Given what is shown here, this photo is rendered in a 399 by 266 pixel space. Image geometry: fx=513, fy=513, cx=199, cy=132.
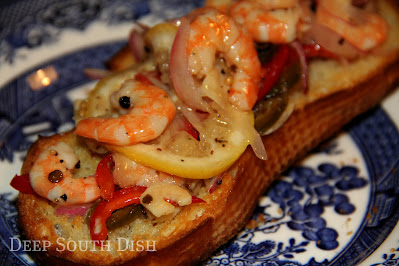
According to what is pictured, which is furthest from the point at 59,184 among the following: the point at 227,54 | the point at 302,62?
the point at 302,62

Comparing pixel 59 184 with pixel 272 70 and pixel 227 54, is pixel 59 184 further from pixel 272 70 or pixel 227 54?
pixel 272 70

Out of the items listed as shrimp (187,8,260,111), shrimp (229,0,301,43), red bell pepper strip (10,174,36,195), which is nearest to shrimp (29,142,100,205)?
red bell pepper strip (10,174,36,195)

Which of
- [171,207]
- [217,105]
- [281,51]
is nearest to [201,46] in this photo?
[217,105]

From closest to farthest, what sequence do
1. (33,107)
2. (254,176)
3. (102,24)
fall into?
(254,176) → (33,107) → (102,24)

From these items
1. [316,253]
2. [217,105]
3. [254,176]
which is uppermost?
[217,105]

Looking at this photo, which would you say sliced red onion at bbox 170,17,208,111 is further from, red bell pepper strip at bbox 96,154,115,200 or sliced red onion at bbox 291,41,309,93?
sliced red onion at bbox 291,41,309,93

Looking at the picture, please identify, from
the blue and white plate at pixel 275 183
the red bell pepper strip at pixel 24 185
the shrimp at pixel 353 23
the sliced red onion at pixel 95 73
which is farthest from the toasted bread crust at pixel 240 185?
the sliced red onion at pixel 95 73

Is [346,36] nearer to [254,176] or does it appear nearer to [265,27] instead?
[265,27]
